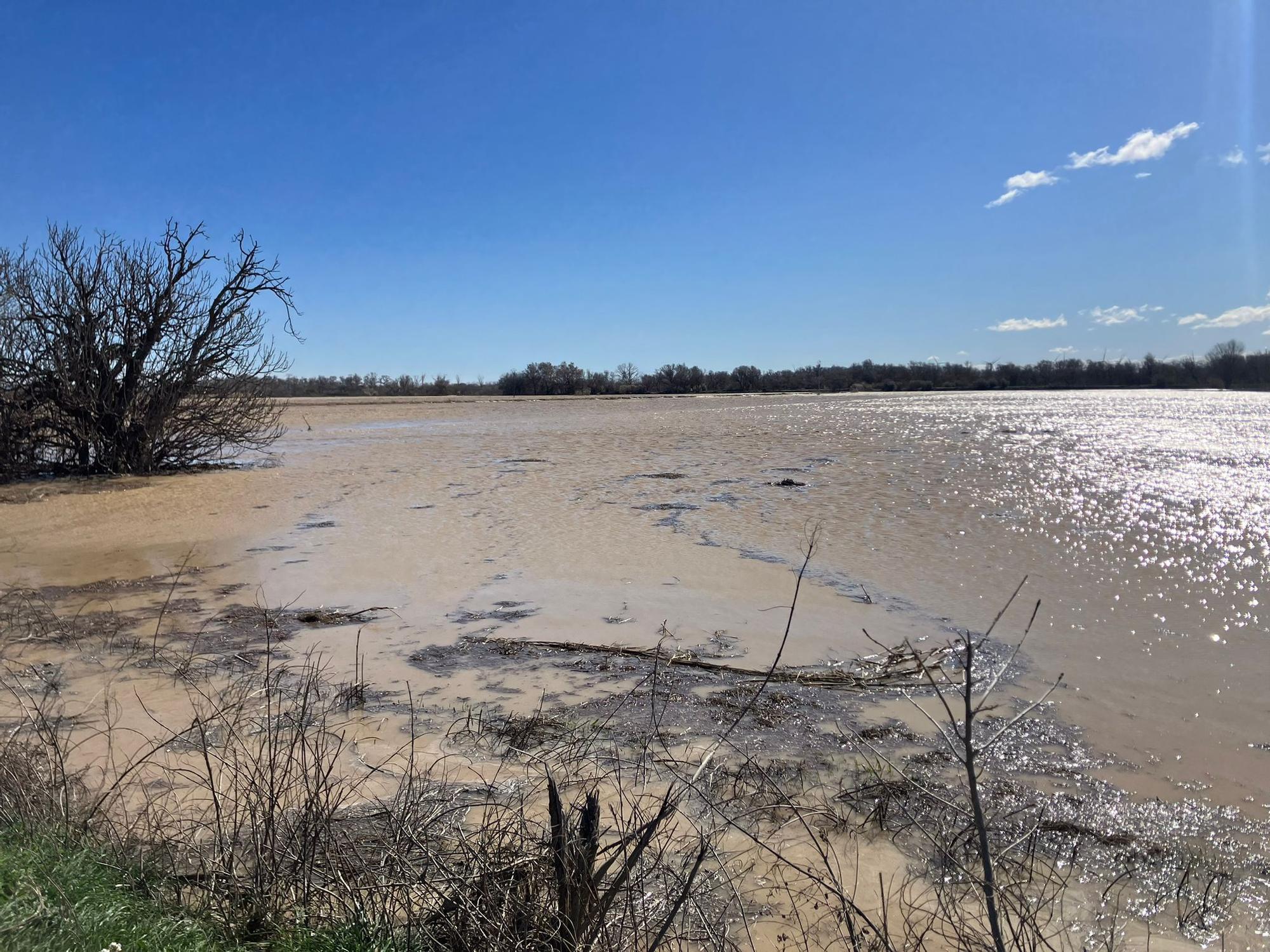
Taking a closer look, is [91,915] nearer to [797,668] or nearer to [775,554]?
[797,668]

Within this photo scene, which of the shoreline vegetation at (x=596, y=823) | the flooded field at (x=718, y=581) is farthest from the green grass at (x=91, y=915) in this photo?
the flooded field at (x=718, y=581)

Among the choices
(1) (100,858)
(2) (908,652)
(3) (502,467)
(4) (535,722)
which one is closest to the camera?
(1) (100,858)

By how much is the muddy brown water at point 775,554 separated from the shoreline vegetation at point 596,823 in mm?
459

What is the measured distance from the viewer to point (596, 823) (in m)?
2.11

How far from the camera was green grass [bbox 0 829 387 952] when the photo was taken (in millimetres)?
1972

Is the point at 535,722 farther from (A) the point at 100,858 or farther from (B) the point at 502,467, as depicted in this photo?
(B) the point at 502,467

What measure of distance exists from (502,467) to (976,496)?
9721 mm

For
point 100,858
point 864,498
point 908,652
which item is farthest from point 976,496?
point 100,858

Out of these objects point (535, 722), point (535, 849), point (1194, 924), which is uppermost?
point (535, 849)

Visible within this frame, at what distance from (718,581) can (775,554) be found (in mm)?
1333

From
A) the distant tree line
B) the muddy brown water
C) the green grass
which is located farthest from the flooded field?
the distant tree line

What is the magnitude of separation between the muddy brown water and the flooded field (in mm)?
40

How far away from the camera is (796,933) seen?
272cm

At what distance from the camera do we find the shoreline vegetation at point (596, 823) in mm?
2172
